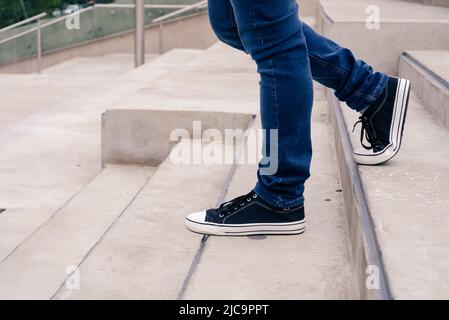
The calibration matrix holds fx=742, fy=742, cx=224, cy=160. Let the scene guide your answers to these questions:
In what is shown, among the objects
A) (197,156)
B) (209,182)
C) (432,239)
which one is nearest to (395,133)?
(432,239)

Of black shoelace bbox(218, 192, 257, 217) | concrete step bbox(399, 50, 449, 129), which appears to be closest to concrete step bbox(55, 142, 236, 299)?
black shoelace bbox(218, 192, 257, 217)

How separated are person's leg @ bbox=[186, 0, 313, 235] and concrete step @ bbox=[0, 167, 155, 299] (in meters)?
0.49

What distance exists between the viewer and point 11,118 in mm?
6254

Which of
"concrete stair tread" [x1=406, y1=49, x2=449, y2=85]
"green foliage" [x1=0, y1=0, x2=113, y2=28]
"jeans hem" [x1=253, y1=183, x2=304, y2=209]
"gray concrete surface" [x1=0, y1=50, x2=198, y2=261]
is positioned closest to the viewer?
"jeans hem" [x1=253, y1=183, x2=304, y2=209]

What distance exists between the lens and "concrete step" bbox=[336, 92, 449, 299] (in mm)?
1360

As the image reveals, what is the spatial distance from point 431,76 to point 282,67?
135 cm

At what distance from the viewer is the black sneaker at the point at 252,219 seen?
1917mm

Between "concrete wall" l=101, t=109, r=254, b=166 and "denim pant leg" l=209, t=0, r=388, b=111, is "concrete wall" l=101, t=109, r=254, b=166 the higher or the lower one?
the lower one

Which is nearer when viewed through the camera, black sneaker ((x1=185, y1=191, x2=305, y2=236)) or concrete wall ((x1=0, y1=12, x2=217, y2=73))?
black sneaker ((x1=185, y1=191, x2=305, y2=236))

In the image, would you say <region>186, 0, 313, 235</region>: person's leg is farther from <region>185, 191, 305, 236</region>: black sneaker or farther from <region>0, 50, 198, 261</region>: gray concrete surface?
<region>0, 50, 198, 261</region>: gray concrete surface

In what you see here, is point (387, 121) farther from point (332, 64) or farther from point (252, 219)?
point (252, 219)

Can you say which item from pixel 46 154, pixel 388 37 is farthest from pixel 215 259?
pixel 46 154

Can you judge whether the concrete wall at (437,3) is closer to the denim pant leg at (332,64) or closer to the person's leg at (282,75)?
the denim pant leg at (332,64)

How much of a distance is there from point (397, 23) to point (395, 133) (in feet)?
5.83
